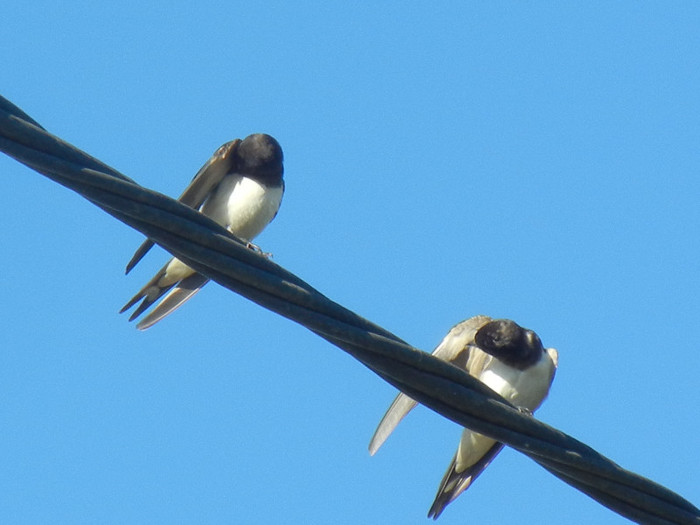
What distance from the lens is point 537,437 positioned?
2.52m

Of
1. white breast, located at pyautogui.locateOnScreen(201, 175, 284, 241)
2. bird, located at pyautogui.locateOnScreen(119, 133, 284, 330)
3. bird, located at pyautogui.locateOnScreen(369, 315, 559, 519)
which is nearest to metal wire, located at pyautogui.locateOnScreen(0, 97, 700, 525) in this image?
bird, located at pyautogui.locateOnScreen(369, 315, 559, 519)

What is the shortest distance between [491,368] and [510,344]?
160 mm

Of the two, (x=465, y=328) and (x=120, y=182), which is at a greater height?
(x=465, y=328)

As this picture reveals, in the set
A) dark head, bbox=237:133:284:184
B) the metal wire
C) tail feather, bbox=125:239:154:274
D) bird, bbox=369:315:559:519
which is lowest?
the metal wire

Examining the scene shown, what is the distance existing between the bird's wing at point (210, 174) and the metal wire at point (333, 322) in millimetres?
3739

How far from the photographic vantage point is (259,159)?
6.20m

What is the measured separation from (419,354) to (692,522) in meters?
0.67

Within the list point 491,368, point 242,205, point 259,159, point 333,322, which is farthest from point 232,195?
point 333,322

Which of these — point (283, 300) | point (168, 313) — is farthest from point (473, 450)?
point (283, 300)

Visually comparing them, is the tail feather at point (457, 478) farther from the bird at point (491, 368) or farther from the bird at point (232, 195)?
the bird at point (232, 195)

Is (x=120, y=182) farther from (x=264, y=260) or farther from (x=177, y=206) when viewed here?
(x=264, y=260)

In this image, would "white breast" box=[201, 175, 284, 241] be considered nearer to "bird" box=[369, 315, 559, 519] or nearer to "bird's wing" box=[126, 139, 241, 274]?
"bird's wing" box=[126, 139, 241, 274]

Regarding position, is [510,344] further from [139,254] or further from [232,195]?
[139,254]

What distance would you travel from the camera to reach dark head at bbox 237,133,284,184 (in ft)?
20.3
